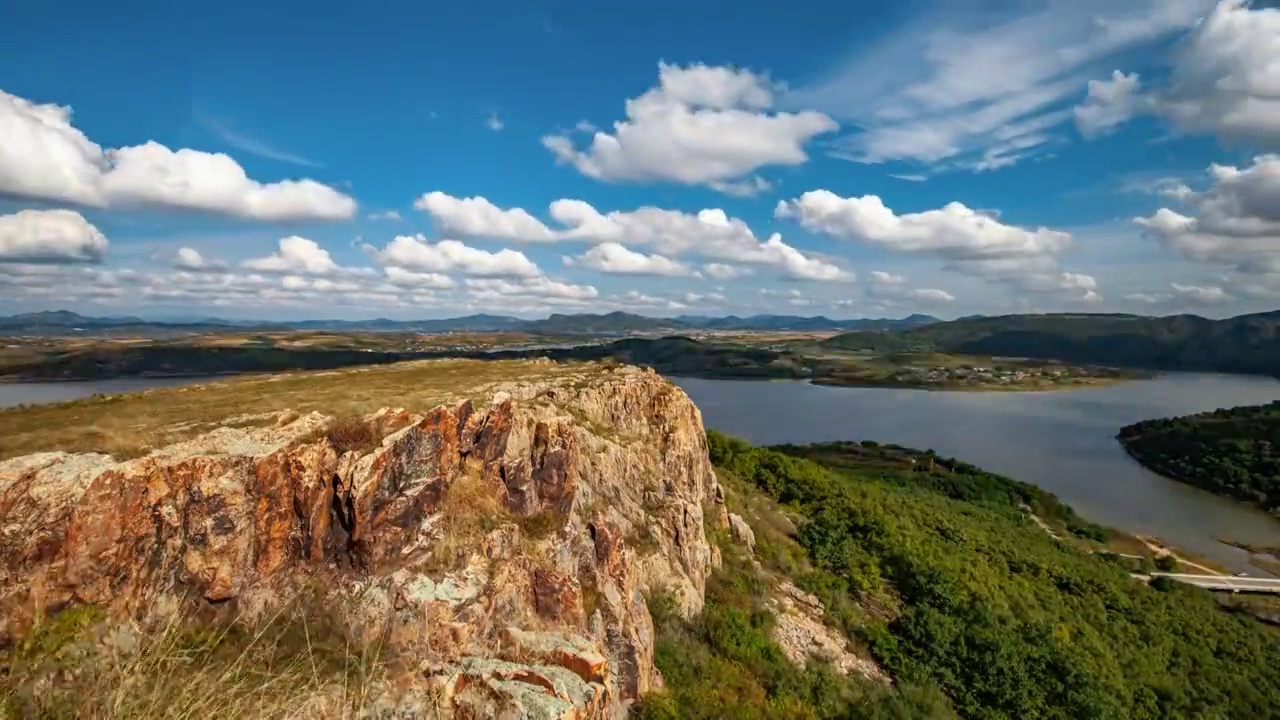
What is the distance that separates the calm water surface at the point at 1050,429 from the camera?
68938 mm

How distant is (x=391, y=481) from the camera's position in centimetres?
1578

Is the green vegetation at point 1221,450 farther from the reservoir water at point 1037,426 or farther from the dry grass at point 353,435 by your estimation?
the dry grass at point 353,435

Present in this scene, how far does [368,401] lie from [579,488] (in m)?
7.15

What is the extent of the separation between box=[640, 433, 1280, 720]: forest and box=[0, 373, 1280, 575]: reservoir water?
3015cm

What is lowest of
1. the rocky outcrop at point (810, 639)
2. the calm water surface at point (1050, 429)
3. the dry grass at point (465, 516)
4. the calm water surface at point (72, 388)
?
the calm water surface at point (1050, 429)

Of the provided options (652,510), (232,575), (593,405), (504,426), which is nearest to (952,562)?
(652,510)

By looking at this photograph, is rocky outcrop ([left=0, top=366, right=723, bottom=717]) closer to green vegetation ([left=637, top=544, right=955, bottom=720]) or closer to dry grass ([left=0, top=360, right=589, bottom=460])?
dry grass ([left=0, top=360, right=589, bottom=460])

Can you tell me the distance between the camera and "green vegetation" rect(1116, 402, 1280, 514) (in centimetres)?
7812

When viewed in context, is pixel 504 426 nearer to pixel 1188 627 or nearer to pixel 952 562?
pixel 952 562

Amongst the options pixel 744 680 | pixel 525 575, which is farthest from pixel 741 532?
pixel 525 575

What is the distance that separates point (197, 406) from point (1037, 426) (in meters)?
134

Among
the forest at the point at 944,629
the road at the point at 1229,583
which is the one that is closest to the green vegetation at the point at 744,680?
the forest at the point at 944,629

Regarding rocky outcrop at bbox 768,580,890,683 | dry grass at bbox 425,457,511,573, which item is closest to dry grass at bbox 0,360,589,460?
dry grass at bbox 425,457,511,573

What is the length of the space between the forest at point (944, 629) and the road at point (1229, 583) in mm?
4677
